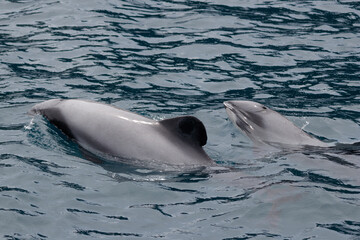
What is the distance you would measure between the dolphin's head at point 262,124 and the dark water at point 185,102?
22 cm

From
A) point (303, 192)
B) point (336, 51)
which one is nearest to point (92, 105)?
point (303, 192)

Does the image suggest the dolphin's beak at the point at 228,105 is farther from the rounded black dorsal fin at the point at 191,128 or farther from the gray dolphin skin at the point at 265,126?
the rounded black dorsal fin at the point at 191,128

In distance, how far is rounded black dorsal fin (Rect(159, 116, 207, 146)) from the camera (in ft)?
34.6

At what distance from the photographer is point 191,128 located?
10.6 metres

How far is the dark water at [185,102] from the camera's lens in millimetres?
9062

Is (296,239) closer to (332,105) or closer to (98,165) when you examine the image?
(98,165)

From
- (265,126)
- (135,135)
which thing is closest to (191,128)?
(135,135)

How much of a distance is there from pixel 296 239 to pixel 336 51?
8351mm

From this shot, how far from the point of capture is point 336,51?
638 inches

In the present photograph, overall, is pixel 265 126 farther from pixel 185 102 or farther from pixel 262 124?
pixel 185 102

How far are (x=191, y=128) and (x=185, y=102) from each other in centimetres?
318

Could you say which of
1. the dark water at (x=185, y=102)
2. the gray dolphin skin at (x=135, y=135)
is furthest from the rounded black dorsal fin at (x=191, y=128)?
the dark water at (x=185, y=102)

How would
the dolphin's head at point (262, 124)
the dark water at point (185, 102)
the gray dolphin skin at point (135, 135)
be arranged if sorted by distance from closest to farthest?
1. the dark water at point (185, 102)
2. the gray dolphin skin at point (135, 135)
3. the dolphin's head at point (262, 124)

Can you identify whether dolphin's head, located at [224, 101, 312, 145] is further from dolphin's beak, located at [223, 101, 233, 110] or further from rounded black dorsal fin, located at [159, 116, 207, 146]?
rounded black dorsal fin, located at [159, 116, 207, 146]
